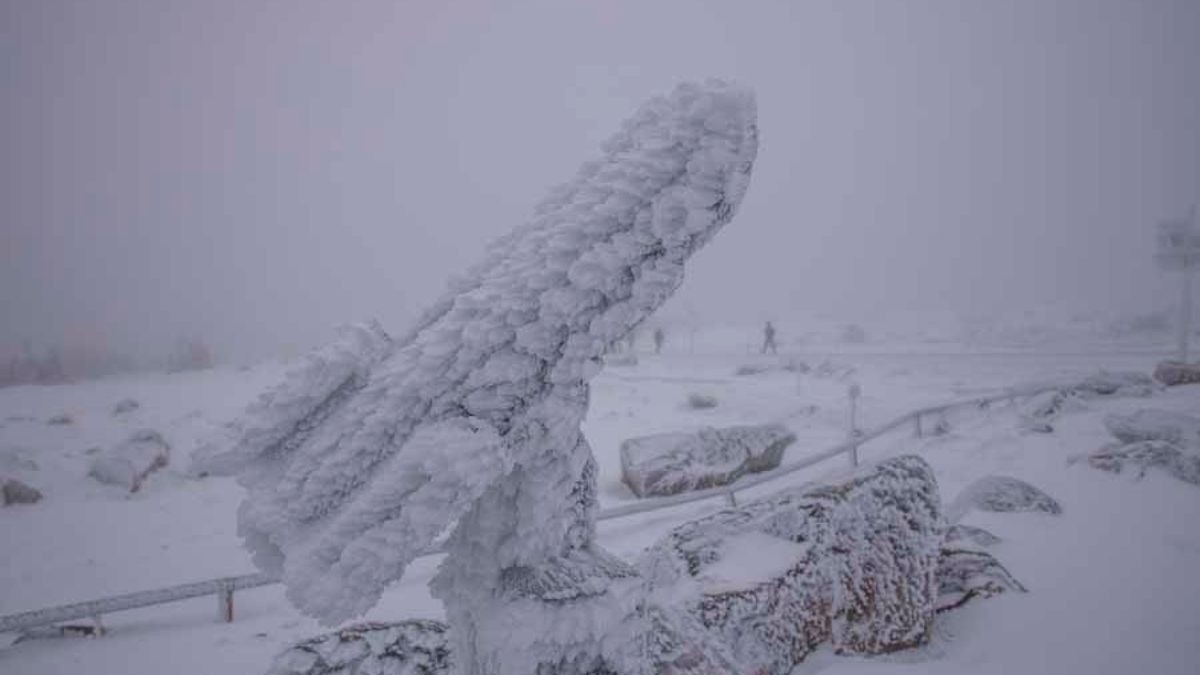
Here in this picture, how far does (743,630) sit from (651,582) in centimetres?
64

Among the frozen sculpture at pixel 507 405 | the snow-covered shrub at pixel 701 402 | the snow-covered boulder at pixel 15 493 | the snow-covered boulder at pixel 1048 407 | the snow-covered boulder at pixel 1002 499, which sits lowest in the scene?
the snow-covered shrub at pixel 701 402

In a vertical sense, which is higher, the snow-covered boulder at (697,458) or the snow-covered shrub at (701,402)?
the snow-covered boulder at (697,458)

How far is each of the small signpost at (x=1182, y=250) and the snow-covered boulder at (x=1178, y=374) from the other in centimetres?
752

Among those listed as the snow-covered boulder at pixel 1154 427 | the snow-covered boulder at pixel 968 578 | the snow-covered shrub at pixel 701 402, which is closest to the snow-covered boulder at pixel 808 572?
the snow-covered boulder at pixel 968 578

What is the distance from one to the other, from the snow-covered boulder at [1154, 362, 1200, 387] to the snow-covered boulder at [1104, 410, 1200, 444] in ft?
19.5

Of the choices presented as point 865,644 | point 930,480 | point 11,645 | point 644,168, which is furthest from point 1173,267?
point 11,645

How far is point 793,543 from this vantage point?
3.38m

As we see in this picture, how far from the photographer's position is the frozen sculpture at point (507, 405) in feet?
4.73

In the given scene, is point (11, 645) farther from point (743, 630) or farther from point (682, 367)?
point (682, 367)

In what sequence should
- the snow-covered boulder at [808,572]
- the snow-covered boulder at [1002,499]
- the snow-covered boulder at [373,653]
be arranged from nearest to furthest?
the snow-covered boulder at [373,653]
the snow-covered boulder at [808,572]
the snow-covered boulder at [1002,499]

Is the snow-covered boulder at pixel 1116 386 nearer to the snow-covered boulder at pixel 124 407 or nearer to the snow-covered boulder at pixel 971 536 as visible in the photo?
the snow-covered boulder at pixel 971 536

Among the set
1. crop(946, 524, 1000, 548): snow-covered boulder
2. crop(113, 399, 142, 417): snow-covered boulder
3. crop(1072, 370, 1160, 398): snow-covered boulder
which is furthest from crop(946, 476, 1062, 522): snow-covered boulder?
crop(113, 399, 142, 417): snow-covered boulder

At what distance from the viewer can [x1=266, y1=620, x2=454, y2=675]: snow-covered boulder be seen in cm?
278

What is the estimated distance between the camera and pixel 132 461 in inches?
331
